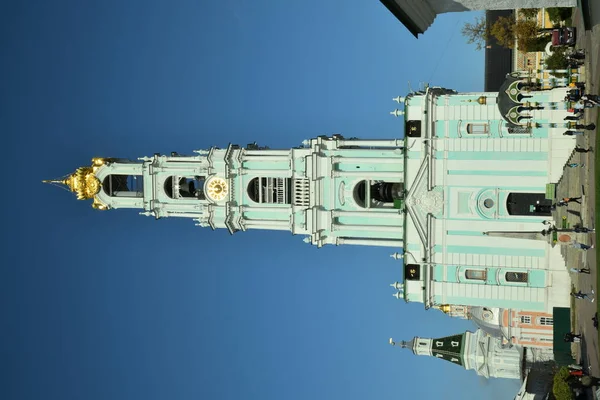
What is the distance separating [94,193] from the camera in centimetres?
4797

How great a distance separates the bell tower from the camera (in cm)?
4459

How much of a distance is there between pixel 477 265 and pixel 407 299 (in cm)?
401

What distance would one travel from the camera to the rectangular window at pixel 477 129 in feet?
140

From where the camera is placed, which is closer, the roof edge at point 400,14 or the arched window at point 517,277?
the roof edge at point 400,14

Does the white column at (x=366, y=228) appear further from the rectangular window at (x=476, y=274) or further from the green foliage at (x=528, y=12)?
the green foliage at (x=528, y=12)

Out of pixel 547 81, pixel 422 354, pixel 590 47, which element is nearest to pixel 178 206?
pixel 547 81

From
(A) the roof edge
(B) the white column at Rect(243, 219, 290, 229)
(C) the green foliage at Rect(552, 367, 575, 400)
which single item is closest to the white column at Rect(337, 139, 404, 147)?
(B) the white column at Rect(243, 219, 290, 229)

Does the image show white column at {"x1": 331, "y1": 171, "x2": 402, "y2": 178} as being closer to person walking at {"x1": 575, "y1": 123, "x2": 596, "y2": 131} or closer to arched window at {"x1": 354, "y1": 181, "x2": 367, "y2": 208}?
arched window at {"x1": 354, "y1": 181, "x2": 367, "y2": 208}

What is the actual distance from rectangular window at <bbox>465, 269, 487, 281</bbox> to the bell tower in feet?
12.0

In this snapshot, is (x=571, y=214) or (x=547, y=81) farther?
(x=547, y=81)

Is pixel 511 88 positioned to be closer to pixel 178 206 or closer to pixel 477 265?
pixel 477 265

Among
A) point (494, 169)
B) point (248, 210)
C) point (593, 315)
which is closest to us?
point (593, 315)

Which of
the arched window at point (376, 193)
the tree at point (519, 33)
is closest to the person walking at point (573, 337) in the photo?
the arched window at point (376, 193)

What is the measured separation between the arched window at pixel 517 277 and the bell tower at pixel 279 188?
5.50 meters
